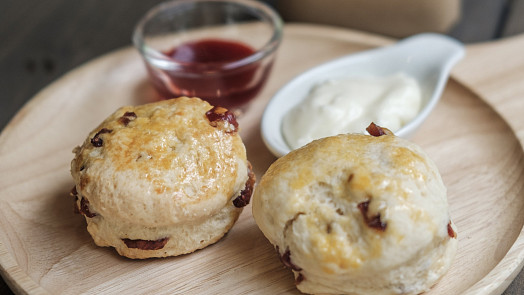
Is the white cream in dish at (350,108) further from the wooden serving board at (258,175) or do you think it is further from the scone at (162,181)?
the scone at (162,181)

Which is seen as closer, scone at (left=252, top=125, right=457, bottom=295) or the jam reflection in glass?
scone at (left=252, top=125, right=457, bottom=295)

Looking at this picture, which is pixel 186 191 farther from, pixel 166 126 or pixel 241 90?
pixel 241 90

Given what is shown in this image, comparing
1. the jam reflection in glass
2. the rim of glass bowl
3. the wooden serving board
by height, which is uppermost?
the rim of glass bowl

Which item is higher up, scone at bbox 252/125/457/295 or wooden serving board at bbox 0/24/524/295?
scone at bbox 252/125/457/295

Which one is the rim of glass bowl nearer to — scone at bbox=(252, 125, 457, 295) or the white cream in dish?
the white cream in dish

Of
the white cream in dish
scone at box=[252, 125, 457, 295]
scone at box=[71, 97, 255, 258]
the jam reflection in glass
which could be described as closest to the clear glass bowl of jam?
the jam reflection in glass
